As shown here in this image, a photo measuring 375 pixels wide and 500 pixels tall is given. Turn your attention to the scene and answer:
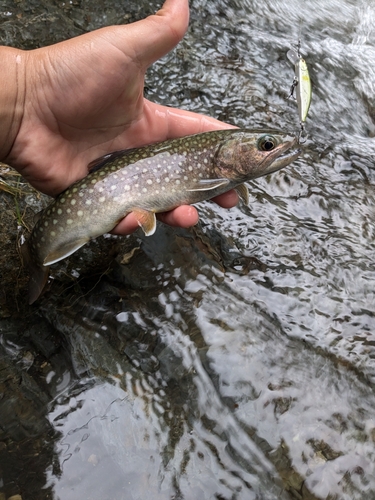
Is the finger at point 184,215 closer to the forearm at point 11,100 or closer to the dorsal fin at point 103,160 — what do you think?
the dorsal fin at point 103,160

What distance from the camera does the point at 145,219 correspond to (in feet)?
10.2

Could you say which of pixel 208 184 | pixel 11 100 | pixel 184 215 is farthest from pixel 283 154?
pixel 11 100

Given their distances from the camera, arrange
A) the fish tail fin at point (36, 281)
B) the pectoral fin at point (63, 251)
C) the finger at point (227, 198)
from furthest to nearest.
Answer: the finger at point (227, 198) < the fish tail fin at point (36, 281) < the pectoral fin at point (63, 251)

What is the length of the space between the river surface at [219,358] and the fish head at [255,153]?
0.81 meters

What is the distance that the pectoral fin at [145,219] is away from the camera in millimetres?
3096

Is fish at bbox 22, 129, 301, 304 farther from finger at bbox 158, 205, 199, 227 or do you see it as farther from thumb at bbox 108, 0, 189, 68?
thumb at bbox 108, 0, 189, 68

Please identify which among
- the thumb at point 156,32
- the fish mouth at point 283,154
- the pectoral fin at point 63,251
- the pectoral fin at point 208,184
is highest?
the thumb at point 156,32

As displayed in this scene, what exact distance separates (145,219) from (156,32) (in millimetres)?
1178

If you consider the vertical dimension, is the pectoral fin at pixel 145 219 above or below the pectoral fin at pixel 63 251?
above

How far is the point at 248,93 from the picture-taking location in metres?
5.25

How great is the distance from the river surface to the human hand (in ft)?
1.80

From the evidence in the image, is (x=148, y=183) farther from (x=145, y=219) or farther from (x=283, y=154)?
(x=283, y=154)

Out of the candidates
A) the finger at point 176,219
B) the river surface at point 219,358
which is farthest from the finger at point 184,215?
the river surface at point 219,358

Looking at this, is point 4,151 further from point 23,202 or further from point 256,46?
point 256,46
